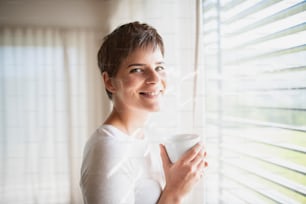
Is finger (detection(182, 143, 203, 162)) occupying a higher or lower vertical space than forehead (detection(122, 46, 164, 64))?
lower

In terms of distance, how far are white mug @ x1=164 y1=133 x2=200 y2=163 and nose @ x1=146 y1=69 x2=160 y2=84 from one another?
0.11 m

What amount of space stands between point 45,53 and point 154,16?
0.21 metres

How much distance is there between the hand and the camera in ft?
1.73

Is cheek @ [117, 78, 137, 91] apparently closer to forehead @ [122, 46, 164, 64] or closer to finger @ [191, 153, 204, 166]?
forehead @ [122, 46, 164, 64]

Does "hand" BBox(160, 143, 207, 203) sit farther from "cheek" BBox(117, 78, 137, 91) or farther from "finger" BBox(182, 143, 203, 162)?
"cheek" BBox(117, 78, 137, 91)

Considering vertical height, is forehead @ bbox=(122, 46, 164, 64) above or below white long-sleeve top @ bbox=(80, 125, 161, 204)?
above

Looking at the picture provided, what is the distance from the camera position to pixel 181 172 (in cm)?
53

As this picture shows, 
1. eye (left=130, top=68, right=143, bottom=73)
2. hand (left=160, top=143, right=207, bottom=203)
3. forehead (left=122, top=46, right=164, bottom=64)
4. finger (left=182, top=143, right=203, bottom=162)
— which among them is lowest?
hand (left=160, top=143, right=207, bottom=203)

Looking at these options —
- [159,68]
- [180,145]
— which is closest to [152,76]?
[159,68]

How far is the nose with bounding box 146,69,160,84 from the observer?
1.71 ft

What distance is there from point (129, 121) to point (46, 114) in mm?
148

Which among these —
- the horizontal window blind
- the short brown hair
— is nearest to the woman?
the short brown hair

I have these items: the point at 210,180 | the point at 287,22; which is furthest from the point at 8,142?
the point at 287,22

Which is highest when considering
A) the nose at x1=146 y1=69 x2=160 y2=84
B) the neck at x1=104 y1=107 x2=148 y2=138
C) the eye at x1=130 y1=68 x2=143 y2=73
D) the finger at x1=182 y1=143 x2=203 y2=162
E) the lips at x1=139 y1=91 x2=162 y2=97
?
the eye at x1=130 y1=68 x2=143 y2=73
